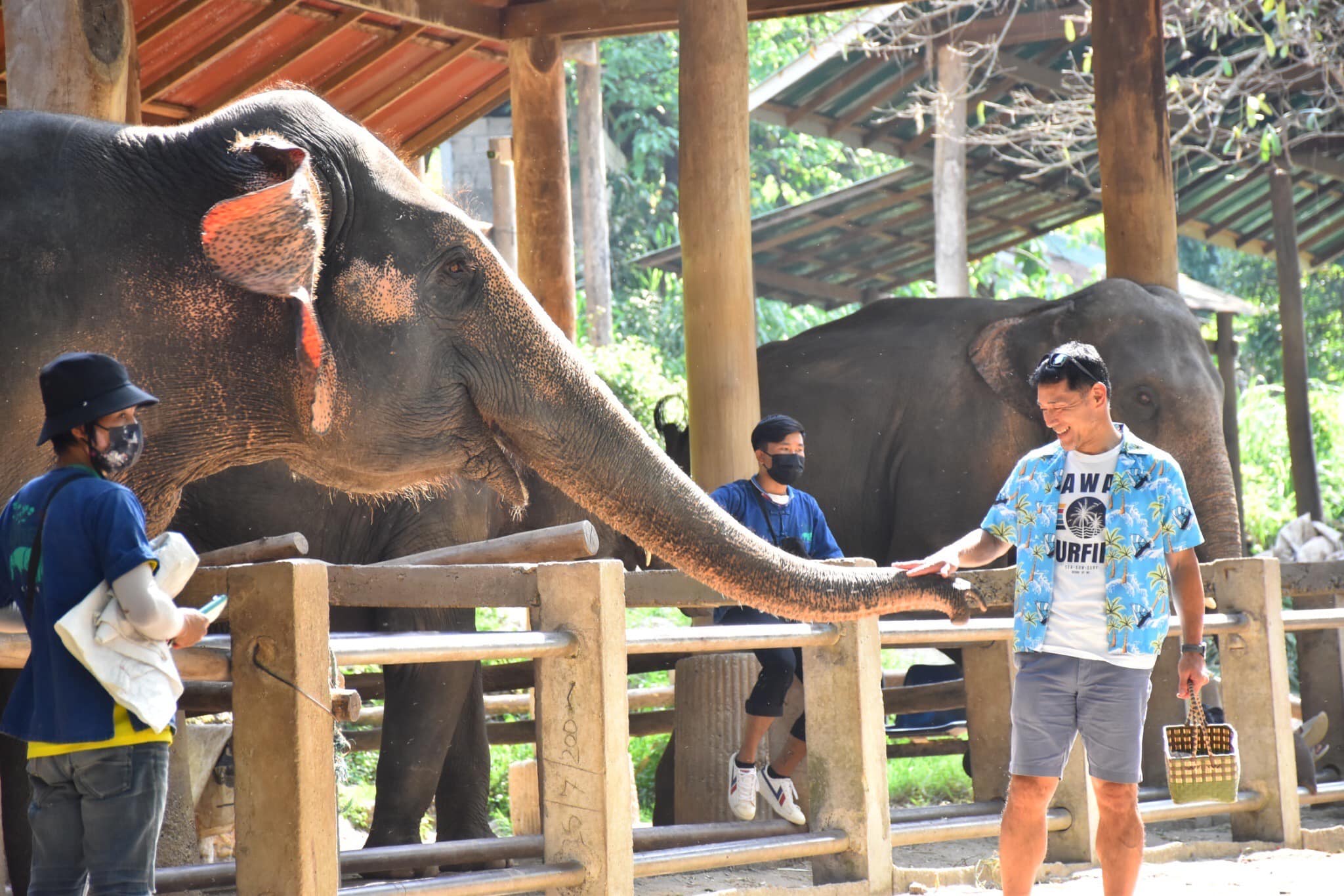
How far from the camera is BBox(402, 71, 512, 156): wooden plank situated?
8.89 metres

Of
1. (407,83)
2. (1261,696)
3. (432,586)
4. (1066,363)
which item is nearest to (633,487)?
(432,586)

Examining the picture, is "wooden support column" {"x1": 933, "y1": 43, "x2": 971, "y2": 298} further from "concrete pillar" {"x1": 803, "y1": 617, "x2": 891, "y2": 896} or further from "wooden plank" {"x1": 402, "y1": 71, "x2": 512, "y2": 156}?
"concrete pillar" {"x1": 803, "y1": 617, "x2": 891, "y2": 896}

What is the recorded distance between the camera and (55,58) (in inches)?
176

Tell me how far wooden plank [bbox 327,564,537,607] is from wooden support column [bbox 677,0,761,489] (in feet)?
6.83

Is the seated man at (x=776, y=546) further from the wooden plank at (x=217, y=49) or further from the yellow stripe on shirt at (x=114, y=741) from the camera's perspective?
the wooden plank at (x=217, y=49)

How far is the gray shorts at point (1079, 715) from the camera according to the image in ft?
13.2

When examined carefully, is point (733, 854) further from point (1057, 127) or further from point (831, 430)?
point (1057, 127)

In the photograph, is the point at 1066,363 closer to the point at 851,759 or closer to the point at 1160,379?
the point at 851,759

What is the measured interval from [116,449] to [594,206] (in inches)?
586

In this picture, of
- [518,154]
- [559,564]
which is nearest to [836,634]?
[559,564]

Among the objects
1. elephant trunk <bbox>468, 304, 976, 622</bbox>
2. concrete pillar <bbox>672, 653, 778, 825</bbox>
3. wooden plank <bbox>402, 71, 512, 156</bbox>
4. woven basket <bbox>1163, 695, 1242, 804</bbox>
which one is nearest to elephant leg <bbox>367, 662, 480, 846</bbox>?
concrete pillar <bbox>672, 653, 778, 825</bbox>

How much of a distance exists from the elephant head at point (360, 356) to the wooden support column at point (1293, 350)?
8.68 metres

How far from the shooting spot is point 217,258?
354 cm

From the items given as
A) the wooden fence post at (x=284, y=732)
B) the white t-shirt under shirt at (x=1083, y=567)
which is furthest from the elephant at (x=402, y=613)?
the white t-shirt under shirt at (x=1083, y=567)
